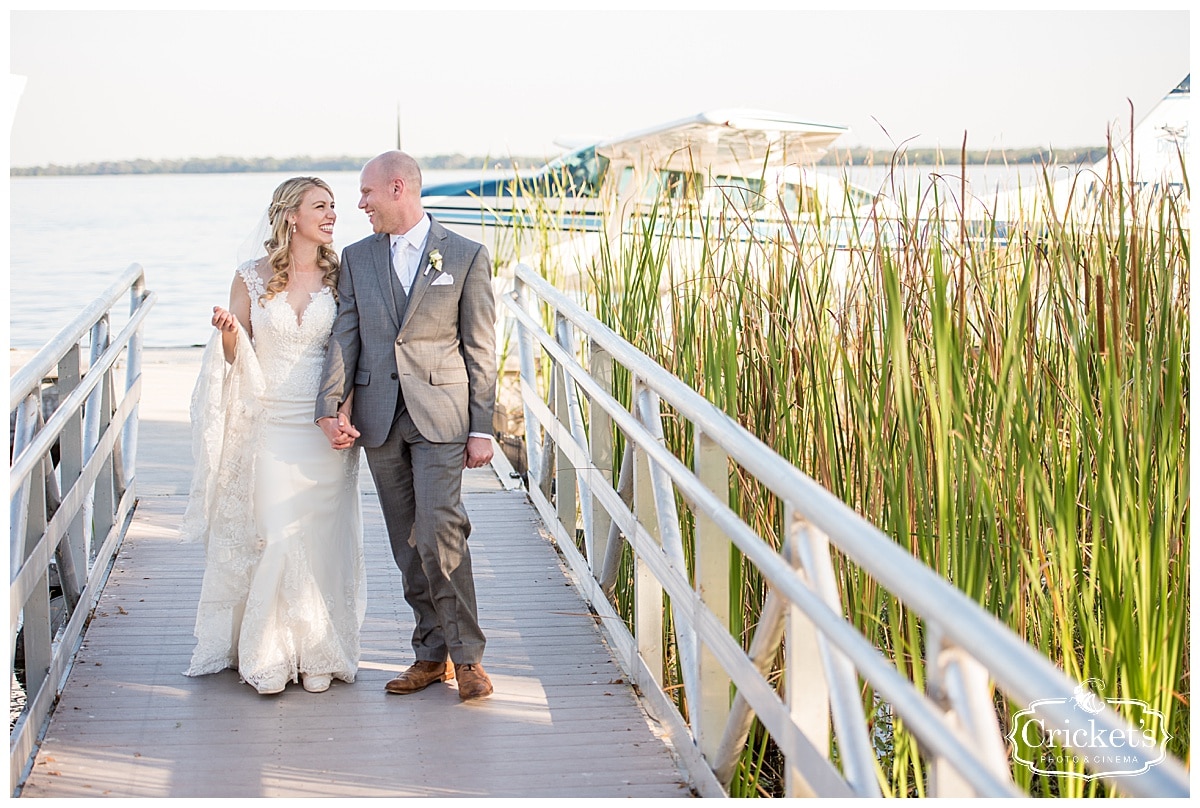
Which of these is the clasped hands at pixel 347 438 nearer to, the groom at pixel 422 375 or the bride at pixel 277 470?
the groom at pixel 422 375

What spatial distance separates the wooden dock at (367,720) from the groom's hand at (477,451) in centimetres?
63

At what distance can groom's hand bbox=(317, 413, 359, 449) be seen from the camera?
3715 millimetres

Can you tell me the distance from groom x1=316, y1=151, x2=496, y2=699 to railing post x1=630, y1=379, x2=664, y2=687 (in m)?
0.45

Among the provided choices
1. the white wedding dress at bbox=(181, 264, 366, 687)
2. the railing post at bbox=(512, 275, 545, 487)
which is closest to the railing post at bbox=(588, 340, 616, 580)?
the white wedding dress at bbox=(181, 264, 366, 687)

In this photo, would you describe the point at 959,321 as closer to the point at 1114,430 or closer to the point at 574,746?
the point at 1114,430

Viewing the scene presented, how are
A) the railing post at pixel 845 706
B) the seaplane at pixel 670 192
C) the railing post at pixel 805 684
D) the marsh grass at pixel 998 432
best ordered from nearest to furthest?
1. the railing post at pixel 845 706
2. the railing post at pixel 805 684
3. the marsh grass at pixel 998 432
4. the seaplane at pixel 670 192

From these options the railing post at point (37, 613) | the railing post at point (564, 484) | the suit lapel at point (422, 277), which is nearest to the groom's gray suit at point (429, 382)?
the suit lapel at point (422, 277)

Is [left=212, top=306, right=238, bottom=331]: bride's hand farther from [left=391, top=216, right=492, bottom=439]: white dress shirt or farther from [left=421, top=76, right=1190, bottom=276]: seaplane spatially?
[left=421, top=76, right=1190, bottom=276]: seaplane

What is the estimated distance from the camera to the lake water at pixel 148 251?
19.4 metres

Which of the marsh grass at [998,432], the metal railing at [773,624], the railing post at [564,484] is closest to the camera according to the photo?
the metal railing at [773,624]

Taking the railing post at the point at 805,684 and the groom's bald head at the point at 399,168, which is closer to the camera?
the railing post at the point at 805,684

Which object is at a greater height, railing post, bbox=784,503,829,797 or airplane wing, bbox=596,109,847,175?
airplane wing, bbox=596,109,847,175

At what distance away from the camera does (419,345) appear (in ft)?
12.1

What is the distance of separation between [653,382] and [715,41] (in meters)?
41.8
